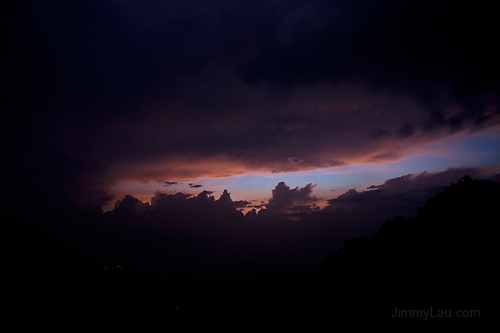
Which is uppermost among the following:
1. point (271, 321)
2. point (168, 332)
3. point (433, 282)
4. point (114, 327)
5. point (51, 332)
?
point (433, 282)

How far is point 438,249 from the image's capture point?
3272 cm

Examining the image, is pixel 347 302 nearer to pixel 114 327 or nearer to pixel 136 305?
pixel 114 327

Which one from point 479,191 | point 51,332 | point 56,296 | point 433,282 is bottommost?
point 51,332

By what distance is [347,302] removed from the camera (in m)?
37.1

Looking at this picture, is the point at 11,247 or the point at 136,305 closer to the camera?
the point at 11,247

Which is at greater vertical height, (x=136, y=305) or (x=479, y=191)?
(x=479, y=191)

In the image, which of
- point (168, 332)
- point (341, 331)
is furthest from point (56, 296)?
point (341, 331)

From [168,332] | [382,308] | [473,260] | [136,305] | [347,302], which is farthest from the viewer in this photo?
[136,305]

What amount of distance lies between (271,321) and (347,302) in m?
17.5

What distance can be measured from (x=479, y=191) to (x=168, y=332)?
2922 inches

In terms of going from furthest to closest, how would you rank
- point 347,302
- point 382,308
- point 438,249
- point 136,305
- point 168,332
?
1. point 136,305
2. point 168,332
3. point 347,302
4. point 438,249
5. point 382,308

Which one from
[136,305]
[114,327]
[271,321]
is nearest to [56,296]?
[114,327]

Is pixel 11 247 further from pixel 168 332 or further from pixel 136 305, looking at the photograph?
pixel 168 332

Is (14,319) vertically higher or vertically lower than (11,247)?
lower
